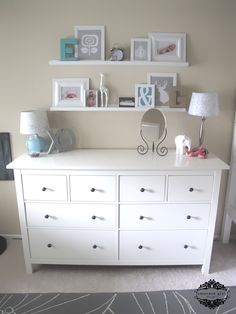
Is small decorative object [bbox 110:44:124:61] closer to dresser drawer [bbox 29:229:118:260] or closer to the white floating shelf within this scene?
the white floating shelf

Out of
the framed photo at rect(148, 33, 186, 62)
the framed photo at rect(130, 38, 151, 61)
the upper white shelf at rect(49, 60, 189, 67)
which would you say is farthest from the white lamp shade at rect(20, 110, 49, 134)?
the framed photo at rect(148, 33, 186, 62)

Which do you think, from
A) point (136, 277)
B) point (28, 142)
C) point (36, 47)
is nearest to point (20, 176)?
point (28, 142)

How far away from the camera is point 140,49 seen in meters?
2.01

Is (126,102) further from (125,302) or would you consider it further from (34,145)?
(125,302)

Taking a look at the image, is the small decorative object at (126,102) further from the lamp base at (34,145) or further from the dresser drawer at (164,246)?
the dresser drawer at (164,246)

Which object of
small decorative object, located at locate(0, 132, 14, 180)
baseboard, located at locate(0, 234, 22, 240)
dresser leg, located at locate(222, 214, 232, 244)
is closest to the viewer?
small decorative object, located at locate(0, 132, 14, 180)

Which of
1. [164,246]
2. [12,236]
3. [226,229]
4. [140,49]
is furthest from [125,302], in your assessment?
[140,49]

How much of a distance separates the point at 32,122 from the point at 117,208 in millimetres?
930

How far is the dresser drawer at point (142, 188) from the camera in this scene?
180cm

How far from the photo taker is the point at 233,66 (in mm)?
2057

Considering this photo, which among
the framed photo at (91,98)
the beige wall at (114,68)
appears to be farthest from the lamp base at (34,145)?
the framed photo at (91,98)

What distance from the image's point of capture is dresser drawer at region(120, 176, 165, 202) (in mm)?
1797

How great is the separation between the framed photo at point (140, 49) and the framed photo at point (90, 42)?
239 millimetres

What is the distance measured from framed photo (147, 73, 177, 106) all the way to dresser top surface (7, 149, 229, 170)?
0.46 m
